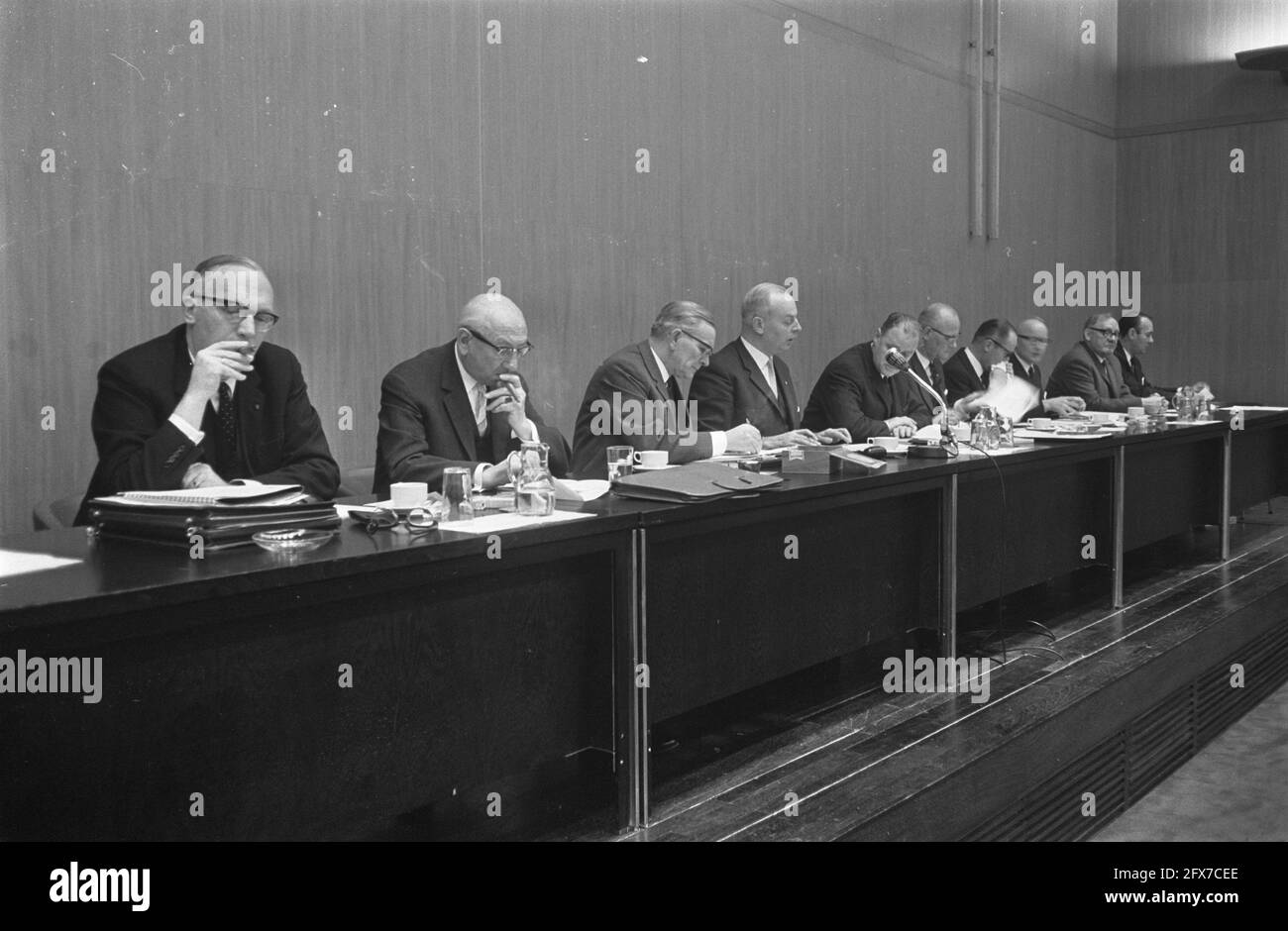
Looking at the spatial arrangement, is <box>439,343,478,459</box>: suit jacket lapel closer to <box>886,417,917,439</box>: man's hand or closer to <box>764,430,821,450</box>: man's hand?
<box>764,430,821,450</box>: man's hand

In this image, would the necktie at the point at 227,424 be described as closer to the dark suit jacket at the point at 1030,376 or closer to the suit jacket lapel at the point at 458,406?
the suit jacket lapel at the point at 458,406

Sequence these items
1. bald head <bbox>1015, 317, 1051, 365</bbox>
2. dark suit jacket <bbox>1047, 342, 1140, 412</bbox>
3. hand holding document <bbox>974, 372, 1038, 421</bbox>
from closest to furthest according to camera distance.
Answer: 1. hand holding document <bbox>974, 372, 1038, 421</bbox>
2. bald head <bbox>1015, 317, 1051, 365</bbox>
3. dark suit jacket <bbox>1047, 342, 1140, 412</bbox>

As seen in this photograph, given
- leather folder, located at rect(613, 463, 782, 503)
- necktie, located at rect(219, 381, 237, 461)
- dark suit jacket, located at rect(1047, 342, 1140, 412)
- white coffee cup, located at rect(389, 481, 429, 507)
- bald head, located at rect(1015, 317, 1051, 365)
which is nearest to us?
white coffee cup, located at rect(389, 481, 429, 507)

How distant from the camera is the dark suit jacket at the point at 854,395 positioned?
476cm

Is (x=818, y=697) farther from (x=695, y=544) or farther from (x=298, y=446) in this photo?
(x=298, y=446)

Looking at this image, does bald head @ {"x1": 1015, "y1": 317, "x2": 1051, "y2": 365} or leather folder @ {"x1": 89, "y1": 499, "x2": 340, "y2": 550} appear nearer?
leather folder @ {"x1": 89, "y1": 499, "x2": 340, "y2": 550}

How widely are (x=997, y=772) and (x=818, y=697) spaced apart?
1.90 ft

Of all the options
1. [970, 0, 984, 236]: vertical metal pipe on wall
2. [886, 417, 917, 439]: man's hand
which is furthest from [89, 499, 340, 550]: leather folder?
[970, 0, 984, 236]: vertical metal pipe on wall

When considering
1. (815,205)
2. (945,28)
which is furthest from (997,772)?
(945,28)

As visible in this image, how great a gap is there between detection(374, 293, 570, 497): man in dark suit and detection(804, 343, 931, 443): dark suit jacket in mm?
1873

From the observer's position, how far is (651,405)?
12.3ft

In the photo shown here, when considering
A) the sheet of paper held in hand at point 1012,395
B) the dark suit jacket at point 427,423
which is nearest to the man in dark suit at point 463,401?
the dark suit jacket at point 427,423

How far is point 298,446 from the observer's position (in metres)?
3.02

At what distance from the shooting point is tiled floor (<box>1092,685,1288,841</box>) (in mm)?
2920
